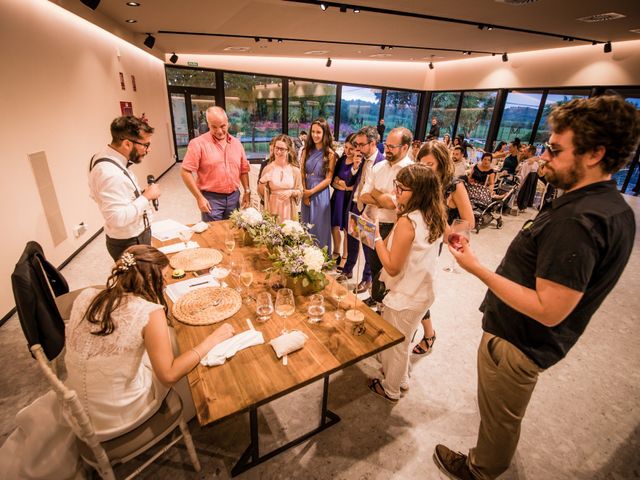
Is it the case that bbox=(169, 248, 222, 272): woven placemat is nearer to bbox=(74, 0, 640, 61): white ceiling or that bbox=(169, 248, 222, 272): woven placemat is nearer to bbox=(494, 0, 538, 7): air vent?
bbox=(74, 0, 640, 61): white ceiling

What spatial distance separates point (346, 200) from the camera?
3.81 metres

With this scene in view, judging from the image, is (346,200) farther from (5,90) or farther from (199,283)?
(5,90)

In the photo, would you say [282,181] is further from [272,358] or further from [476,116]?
[476,116]

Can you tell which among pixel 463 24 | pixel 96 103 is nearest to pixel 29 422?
pixel 96 103

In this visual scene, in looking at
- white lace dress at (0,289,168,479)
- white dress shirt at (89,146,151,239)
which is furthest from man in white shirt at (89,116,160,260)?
white lace dress at (0,289,168,479)

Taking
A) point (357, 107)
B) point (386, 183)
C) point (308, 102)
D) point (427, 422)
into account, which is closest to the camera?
point (427, 422)

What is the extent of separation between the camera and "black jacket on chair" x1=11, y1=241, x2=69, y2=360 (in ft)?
4.69

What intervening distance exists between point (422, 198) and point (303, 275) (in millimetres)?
797

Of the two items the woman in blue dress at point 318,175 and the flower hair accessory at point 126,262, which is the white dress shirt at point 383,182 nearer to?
the woman in blue dress at point 318,175

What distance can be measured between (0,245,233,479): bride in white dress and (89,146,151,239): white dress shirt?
104cm

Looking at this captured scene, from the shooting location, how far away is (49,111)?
367 centimetres

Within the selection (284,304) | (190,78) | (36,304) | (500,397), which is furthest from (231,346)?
(190,78)

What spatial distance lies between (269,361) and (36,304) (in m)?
1.17

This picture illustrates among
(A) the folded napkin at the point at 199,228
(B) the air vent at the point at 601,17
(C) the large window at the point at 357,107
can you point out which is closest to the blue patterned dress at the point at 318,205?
(A) the folded napkin at the point at 199,228
